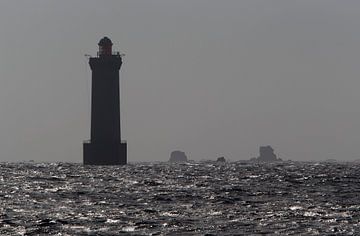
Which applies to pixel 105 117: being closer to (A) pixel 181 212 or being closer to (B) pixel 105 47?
(B) pixel 105 47

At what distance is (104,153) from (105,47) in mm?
21535

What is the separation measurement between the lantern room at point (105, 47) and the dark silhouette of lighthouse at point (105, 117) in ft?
10.3

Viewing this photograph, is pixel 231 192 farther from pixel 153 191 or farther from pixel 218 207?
pixel 218 207

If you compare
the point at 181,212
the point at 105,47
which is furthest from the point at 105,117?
the point at 181,212

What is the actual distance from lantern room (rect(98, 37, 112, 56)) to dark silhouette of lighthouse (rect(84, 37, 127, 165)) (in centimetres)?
315

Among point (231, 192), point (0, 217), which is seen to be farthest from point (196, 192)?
point (0, 217)

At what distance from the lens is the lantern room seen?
17200 centimetres

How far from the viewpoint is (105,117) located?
163 m

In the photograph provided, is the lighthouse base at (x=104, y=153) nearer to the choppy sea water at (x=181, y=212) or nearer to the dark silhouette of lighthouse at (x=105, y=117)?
the dark silhouette of lighthouse at (x=105, y=117)

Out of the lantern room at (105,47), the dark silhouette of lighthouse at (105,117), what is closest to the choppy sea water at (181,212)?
the dark silhouette of lighthouse at (105,117)

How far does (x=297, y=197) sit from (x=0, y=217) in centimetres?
2217

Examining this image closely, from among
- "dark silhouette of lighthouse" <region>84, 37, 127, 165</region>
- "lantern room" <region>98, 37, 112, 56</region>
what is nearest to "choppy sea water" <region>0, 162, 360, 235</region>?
"dark silhouette of lighthouse" <region>84, 37, 127, 165</region>

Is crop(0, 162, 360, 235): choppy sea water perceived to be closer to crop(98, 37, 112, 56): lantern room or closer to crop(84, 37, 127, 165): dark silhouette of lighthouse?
crop(84, 37, 127, 165): dark silhouette of lighthouse

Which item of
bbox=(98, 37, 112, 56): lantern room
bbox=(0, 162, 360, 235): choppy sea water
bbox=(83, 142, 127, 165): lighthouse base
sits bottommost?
bbox=(0, 162, 360, 235): choppy sea water
